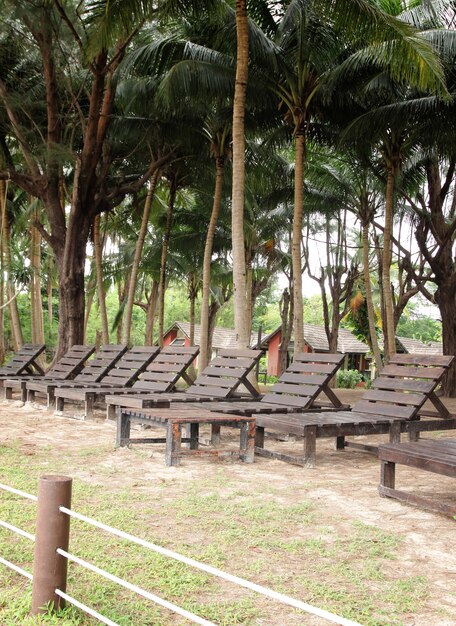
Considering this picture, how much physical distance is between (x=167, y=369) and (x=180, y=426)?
137 inches

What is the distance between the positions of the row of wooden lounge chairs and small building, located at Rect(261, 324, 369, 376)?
104 ft

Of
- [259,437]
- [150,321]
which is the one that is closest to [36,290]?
[150,321]

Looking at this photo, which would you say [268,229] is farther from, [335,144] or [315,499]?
[315,499]

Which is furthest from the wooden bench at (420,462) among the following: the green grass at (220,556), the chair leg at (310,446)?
the chair leg at (310,446)

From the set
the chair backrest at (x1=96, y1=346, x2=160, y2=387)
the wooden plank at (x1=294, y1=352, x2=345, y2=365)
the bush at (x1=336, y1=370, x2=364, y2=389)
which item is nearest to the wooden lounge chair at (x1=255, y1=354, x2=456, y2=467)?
the wooden plank at (x1=294, y1=352, x2=345, y2=365)

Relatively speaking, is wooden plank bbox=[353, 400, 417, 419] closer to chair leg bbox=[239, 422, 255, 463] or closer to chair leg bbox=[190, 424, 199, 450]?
chair leg bbox=[239, 422, 255, 463]

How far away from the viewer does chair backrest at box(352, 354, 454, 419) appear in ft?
23.8

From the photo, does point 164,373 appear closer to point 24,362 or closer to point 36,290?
point 24,362

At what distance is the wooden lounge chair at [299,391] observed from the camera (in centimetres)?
795

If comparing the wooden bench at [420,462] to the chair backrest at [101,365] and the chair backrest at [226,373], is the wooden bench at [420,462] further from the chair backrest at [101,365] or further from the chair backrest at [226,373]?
the chair backrest at [101,365]

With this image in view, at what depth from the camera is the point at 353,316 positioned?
39.5 meters

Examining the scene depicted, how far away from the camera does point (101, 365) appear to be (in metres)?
12.1

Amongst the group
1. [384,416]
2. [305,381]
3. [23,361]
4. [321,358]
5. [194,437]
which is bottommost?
[194,437]

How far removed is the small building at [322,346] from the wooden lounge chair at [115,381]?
30.4 meters
